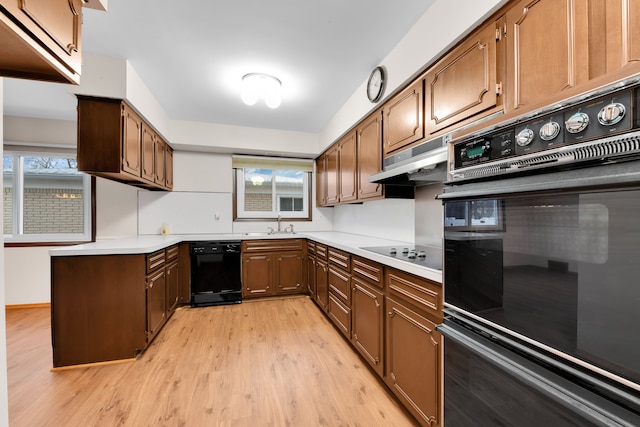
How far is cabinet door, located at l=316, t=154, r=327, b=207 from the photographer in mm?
3918

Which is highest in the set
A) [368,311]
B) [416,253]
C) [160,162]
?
[160,162]

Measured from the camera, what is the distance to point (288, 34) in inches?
74.5

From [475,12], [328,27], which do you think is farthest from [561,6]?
[328,27]

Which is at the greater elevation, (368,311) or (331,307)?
(368,311)

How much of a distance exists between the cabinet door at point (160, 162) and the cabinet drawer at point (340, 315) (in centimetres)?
247

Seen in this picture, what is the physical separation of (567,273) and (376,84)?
2007 millimetres

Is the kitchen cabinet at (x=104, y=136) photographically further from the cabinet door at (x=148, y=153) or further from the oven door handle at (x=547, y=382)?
the oven door handle at (x=547, y=382)

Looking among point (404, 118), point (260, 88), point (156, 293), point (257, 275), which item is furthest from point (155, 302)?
point (404, 118)

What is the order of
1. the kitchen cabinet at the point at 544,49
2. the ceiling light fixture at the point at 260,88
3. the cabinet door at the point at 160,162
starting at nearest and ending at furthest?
the kitchen cabinet at the point at 544,49
the ceiling light fixture at the point at 260,88
the cabinet door at the point at 160,162

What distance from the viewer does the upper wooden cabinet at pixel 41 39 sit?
772 mm

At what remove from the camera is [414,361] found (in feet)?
4.74

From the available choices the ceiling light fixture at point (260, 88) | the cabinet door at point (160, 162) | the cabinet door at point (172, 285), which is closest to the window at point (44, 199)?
the cabinet door at point (160, 162)

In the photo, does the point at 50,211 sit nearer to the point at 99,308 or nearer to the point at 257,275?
the point at 99,308

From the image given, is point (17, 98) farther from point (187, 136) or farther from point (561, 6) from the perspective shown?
point (561, 6)
